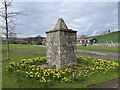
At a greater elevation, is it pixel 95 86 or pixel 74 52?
pixel 74 52

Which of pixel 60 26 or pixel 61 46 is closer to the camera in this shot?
pixel 61 46

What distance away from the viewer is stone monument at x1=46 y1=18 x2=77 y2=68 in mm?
14375

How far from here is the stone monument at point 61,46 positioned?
1438cm

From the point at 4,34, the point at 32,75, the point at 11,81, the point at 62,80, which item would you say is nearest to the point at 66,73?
the point at 62,80

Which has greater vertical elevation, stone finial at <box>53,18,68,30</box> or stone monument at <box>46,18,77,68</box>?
stone finial at <box>53,18,68,30</box>

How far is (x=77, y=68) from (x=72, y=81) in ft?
9.91

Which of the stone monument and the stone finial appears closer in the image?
the stone monument

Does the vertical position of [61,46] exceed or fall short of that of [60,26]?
it falls short

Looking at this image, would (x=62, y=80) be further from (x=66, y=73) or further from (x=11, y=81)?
(x=11, y=81)

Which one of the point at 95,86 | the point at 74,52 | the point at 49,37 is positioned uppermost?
the point at 49,37

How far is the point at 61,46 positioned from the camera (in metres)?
14.4

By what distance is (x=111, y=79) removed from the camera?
476 inches

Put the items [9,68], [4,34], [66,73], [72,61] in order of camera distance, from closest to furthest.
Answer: [66,73] < [9,68] < [72,61] < [4,34]

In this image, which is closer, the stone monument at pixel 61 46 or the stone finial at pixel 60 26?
the stone monument at pixel 61 46
